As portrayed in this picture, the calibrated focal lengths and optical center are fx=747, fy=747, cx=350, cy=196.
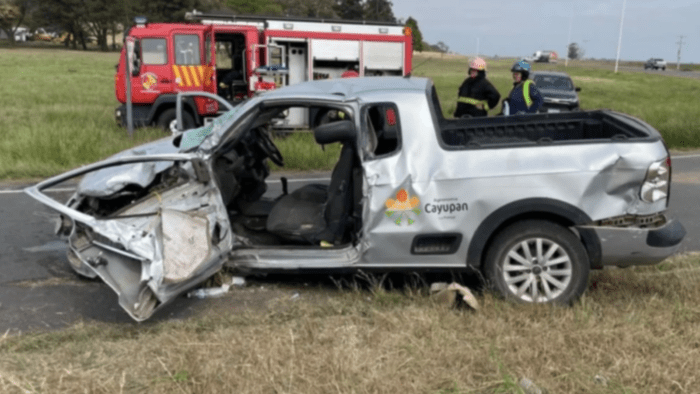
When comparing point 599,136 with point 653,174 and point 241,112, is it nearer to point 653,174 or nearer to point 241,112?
point 653,174

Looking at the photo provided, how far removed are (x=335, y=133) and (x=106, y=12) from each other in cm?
8071

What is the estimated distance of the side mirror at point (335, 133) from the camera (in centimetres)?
512

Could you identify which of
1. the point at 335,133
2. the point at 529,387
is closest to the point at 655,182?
the point at 529,387

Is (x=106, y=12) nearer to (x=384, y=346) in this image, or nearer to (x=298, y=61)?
(x=298, y=61)

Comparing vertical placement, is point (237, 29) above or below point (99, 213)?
above

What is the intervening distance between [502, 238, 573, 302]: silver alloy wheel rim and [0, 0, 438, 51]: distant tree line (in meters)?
64.3

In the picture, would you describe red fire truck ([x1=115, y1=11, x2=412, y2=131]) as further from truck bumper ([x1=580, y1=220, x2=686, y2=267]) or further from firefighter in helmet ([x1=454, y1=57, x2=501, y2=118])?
truck bumper ([x1=580, y1=220, x2=686, y2=267])

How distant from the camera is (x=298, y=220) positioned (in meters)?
5.87

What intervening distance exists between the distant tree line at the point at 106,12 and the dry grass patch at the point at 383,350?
64.6 m

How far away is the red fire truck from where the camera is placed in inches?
607

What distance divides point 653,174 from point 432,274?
6.16 feet

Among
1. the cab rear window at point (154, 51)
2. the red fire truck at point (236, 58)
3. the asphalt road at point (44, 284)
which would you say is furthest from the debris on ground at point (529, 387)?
the cab rear window at point (154, 51)

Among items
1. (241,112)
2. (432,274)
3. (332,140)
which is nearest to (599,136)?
(432,274)

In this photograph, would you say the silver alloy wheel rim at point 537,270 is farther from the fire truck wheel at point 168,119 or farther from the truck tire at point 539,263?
the fire truck wheel at point 168,119
